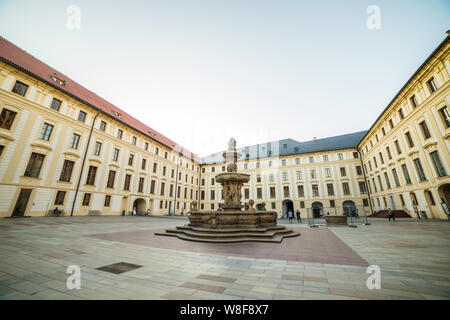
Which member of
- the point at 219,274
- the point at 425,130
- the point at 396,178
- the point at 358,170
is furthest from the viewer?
the point at 358,170

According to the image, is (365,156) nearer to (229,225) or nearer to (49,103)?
(229,225)

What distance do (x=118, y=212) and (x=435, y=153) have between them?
3400 cm

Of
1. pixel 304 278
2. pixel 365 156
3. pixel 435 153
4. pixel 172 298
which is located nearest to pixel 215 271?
pixel 172 298

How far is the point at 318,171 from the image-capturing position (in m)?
33.9

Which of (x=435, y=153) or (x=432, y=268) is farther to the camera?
(x=435, y=153)

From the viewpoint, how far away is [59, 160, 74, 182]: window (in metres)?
17.9

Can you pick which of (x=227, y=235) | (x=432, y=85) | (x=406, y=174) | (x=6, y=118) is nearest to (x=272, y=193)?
(x=406, y=174)

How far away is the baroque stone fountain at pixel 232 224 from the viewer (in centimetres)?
773

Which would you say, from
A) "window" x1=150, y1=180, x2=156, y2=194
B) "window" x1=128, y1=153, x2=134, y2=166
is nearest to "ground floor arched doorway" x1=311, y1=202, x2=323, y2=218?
"window" x1=150, y1=180, x2=156, y2=194

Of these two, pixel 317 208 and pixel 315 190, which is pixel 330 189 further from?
pixel 317 208

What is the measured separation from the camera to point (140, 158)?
2731 cm

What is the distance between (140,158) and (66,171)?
9770mm

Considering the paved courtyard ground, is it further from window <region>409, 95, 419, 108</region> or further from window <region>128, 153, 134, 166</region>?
window <region>128, 153, 134, 166</region>

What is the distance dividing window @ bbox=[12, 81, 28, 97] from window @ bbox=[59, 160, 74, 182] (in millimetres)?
6717
